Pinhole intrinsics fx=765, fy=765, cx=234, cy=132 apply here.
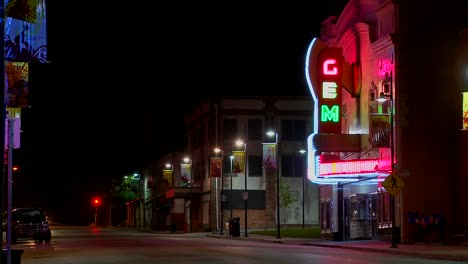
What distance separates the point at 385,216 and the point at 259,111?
30879 millimetres

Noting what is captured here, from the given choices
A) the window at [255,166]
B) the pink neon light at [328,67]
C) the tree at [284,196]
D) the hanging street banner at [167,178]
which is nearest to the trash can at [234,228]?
the tree at [284,196]

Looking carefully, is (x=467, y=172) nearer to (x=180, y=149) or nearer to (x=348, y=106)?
(x=348, y=106)

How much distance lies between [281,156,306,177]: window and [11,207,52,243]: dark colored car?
1215 inches

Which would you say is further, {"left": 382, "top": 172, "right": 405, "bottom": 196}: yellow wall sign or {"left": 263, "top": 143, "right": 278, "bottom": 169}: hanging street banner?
{"left": 263, "top": 143, "right": 278, "bottom": 169}: hanging street banner

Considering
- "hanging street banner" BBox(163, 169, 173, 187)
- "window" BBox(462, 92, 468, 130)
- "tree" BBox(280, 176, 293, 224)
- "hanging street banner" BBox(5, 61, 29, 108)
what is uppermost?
"window" BBox(462, 92, 468, 130)

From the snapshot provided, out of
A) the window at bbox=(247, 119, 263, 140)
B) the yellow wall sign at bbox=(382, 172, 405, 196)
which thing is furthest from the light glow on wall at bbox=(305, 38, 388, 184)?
the window at bbox=(247, 119, 263, 140)

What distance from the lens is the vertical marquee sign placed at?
40.1 metres

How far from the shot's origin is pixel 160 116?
4508 inches

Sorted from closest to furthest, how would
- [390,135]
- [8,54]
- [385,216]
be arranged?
[8,54] → [390,135] → [385,216]

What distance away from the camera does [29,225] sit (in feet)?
135

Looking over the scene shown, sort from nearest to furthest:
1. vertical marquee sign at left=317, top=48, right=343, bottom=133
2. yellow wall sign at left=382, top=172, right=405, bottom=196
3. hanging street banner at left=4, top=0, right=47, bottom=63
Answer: hanging street banner at left=4, top=0, right=47, bottom=63, yellow wall sign at left=382, top=172, right=405, bottom=196, vertical marquee sign at left=317, top=48, right=343, bottom=133

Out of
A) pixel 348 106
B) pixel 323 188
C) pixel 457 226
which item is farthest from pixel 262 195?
pixel 457 226

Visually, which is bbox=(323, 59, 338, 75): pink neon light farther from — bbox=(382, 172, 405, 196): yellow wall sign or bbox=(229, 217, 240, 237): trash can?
bbox=(229, 217, 240, 237): trash can

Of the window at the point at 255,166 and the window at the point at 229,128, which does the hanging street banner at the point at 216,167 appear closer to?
the window at the point at 229,128
